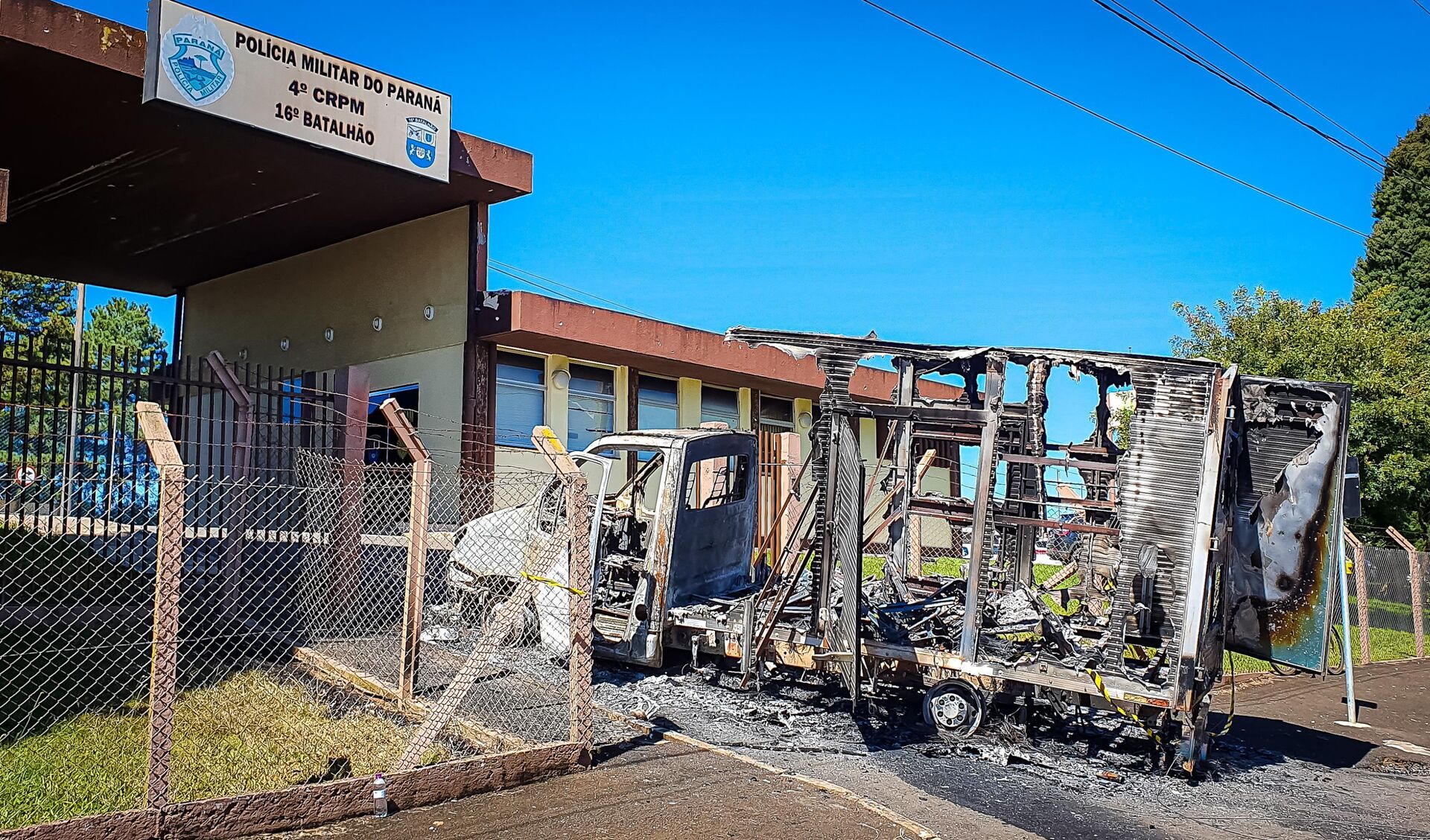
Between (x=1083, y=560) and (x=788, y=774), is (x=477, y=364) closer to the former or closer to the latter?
(x=1083, y=560)

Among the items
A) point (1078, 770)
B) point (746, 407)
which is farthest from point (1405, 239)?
point (1078, 770)

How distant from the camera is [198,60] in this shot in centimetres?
1019

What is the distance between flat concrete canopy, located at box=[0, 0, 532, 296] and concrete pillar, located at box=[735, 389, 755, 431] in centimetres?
623

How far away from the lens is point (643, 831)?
213 inches

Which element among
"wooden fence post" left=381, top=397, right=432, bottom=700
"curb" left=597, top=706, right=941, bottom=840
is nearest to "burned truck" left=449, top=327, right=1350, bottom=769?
"curb" left=597, top=706, right=941, bottom=840

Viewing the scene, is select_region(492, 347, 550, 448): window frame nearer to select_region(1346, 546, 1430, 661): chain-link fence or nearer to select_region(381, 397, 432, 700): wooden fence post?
select_region(381, 397, 432, 700): wooden fence post

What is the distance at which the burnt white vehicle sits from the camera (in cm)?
934

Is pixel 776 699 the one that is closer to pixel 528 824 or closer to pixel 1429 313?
pixel 528 824

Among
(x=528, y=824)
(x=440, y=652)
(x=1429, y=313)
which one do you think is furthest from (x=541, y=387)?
(x=1429, y=313)

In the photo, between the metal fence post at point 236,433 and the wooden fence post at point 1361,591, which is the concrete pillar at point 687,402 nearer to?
the metal fence post at point 236,433

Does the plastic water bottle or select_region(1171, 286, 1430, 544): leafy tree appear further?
select_region(1171, 286, 1430, 544): leafy tree

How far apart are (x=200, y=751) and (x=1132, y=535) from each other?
6157 millimetres

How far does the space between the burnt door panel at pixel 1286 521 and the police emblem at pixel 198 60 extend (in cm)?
972

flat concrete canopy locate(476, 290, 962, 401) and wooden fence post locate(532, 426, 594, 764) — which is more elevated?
flat concrete canopy locate(476, 290, 962, 401)
